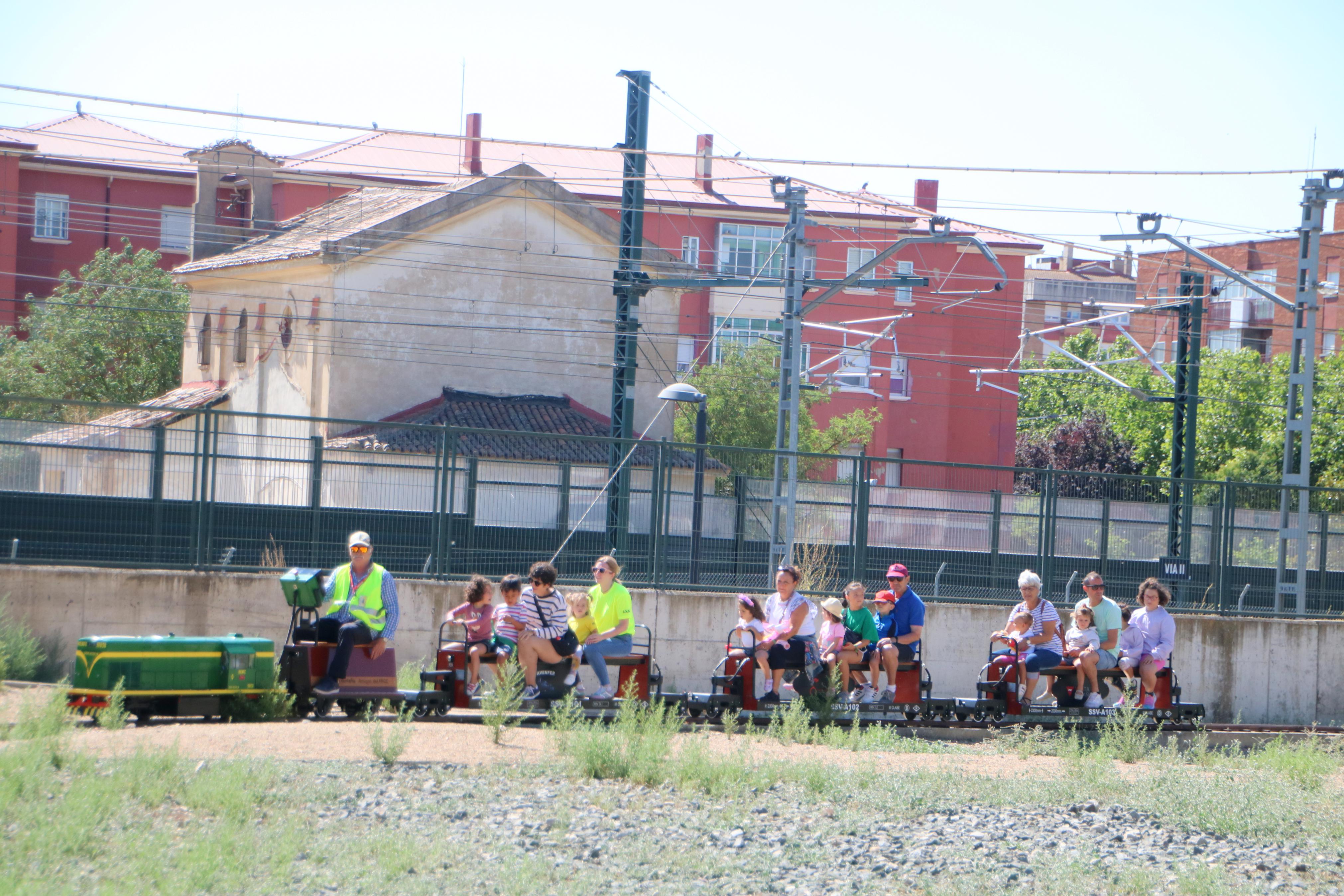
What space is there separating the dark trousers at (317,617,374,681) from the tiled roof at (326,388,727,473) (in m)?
3.90

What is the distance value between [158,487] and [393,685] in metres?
5.16

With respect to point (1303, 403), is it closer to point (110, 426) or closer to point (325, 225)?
point (110, 426)

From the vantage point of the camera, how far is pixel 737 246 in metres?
54.8

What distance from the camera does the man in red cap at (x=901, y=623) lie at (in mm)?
15102

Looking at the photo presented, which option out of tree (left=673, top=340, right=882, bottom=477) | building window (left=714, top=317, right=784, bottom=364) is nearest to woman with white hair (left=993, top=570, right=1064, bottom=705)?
tree (left=673, top=340, right=882, bottom=477)

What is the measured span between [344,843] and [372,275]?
94.7 ft

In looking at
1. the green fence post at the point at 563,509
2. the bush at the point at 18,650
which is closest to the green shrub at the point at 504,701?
the green fence post at the point at 563,509

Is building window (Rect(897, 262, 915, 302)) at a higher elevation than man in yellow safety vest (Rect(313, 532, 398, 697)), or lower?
higher

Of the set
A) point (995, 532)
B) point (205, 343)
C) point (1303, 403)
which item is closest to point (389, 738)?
point (995, 532)

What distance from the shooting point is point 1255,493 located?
2277 cm

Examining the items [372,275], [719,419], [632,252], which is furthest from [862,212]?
[632,252]

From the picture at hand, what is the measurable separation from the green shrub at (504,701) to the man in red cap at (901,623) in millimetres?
4293

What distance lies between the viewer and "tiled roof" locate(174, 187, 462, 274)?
119 ft

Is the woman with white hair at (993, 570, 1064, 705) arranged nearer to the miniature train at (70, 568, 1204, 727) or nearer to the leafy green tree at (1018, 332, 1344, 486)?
the miniature train at (70, 568, 1204, 727)
